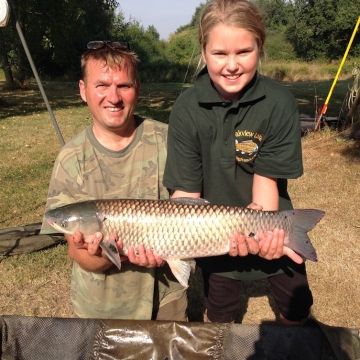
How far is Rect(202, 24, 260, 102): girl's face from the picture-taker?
1658 mm

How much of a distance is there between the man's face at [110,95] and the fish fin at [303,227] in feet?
2.91

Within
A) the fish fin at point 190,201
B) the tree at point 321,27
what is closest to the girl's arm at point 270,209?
the fish fin at point 190,201

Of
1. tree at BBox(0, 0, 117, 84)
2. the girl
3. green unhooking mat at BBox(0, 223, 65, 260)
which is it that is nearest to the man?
the girl

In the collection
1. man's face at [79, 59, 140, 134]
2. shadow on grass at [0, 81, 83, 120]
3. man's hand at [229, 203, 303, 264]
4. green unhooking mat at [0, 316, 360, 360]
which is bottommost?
shadow on grass at [0, 81, 83, 120]

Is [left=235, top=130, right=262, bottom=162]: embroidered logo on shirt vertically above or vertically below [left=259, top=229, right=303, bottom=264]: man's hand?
above

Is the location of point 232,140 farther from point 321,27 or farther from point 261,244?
point 321,27

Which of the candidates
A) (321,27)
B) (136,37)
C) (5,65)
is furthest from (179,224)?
(136,37)

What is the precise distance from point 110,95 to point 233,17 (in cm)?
66

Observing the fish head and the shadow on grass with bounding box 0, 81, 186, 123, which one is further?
the shadow on grass with bounding box 0, 81, 186, 123

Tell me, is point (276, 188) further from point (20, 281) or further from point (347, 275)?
point (20, 281)

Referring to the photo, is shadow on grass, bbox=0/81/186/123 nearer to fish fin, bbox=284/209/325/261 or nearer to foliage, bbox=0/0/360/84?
foliage, bbox=0/0/360/84

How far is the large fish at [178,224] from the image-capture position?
1.79 meters

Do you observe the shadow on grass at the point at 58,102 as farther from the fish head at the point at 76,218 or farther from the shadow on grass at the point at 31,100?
the fish head at the point at 76,218

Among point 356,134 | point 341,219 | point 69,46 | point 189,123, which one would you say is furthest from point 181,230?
point 69,46
